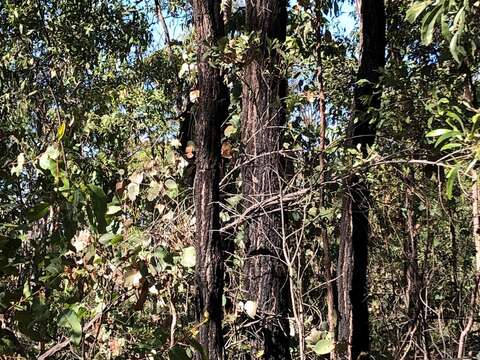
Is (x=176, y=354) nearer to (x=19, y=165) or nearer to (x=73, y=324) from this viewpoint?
(x=73, y=324)

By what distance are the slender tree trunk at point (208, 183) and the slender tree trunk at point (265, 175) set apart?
66 centimetres

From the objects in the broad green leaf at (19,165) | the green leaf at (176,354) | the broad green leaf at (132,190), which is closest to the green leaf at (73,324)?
the green leaf at (176,354)

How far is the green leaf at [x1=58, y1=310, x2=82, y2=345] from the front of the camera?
5.74ft

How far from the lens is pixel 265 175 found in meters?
3.78

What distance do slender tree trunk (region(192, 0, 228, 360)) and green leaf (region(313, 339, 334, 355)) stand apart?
669mm

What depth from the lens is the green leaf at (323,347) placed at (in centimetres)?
302

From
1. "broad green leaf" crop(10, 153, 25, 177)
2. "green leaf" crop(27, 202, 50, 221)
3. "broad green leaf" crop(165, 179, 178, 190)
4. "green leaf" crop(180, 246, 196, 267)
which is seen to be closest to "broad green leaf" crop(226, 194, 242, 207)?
"broad green leaf" crop(165, 179, 178, 190)

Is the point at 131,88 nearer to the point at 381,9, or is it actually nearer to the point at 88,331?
the point at 381,9

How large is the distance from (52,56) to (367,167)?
4.97 metres

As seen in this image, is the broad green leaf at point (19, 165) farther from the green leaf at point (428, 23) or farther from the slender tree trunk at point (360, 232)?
the slender tree trunk at point (360, 232)

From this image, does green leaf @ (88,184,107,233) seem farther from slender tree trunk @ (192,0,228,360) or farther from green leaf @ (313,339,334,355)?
green leaf @ (313,339,334,355)

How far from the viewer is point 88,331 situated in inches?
101

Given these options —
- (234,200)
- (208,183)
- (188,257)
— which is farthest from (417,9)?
(234,200)

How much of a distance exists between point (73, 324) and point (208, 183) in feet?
3.47
